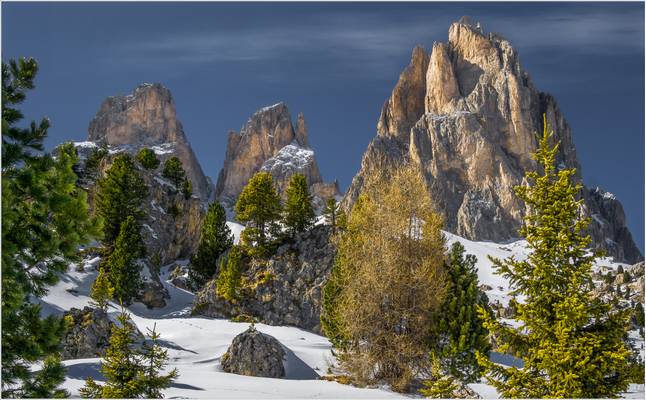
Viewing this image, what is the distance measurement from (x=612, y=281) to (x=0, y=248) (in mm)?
95763

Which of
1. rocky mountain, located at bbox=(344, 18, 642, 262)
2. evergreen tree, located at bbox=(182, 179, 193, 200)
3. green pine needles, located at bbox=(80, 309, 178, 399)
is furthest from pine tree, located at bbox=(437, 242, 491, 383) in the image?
rocky mountain, located at bbox=(344, 18, 642, 262)

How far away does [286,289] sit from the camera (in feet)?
141

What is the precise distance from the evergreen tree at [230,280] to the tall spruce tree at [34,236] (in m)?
33.3

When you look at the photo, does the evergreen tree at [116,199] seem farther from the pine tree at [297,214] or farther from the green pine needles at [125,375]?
the green pine needles at [125,375]

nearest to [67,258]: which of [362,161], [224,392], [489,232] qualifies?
[224,392]

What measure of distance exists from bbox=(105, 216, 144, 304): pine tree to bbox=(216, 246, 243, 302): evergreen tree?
21.1ft

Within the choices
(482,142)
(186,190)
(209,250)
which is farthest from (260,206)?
(482,142)

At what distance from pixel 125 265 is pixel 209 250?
10.4 m

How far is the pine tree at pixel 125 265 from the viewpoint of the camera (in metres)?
42.8

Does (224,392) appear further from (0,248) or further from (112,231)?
(112,231)

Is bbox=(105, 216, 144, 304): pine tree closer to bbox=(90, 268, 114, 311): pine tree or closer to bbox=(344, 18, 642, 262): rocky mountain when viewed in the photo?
bbox=(90, 268, 114, 311): pine tree

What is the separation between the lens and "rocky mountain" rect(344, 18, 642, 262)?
6368 inches

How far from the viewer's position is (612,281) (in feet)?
292

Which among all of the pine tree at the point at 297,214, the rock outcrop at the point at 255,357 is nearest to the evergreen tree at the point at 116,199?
the pine tree at the point at 297,214
